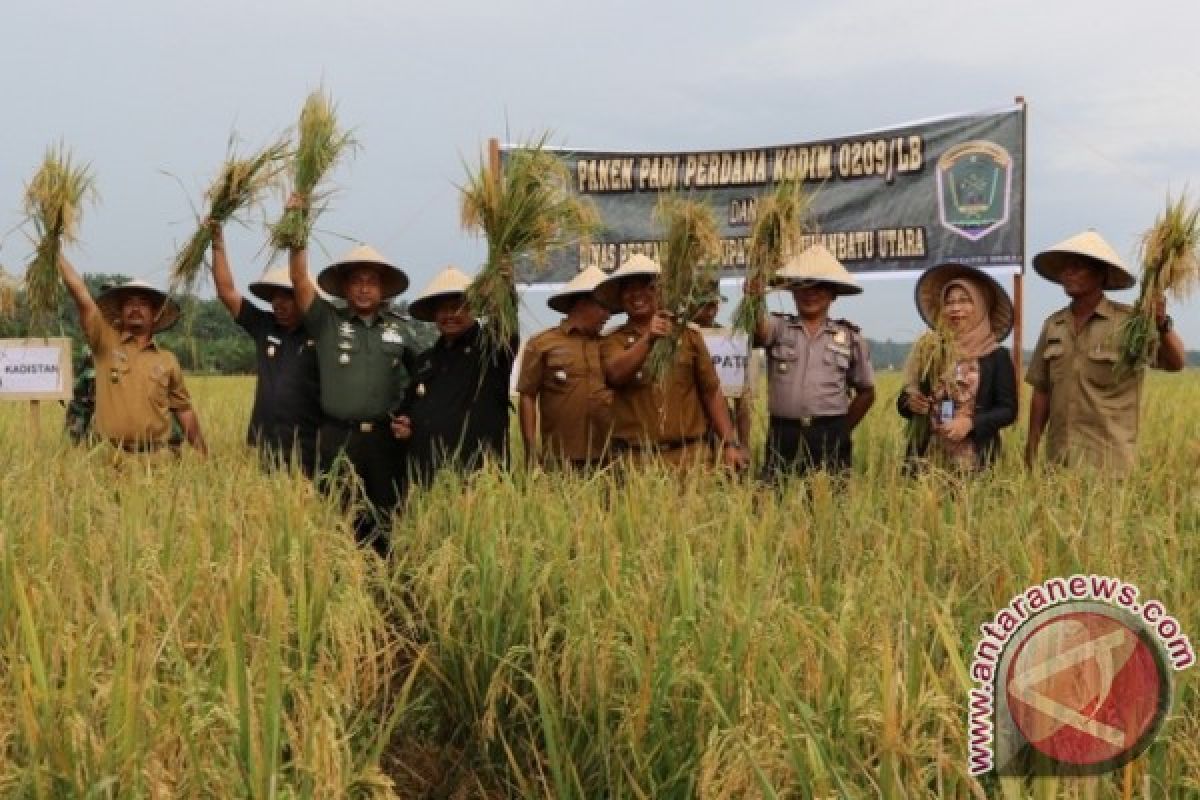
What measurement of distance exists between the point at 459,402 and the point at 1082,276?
2.63m

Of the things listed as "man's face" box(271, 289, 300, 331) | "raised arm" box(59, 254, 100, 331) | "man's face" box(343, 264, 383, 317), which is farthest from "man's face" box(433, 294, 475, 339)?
"raised arm" box(59, 254, 100, 331)

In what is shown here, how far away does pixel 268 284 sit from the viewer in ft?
16.2

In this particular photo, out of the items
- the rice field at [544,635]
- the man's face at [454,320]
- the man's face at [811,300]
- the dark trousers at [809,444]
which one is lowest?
the rice field at [544,635]

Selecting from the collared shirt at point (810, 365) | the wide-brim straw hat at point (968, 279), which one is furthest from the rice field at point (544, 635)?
the wide-brim straw hat at point (968, 279)

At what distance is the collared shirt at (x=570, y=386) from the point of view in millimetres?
4273

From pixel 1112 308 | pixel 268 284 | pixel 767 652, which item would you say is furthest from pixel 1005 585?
pixel 268 284

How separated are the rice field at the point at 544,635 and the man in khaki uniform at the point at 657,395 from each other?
662 mm

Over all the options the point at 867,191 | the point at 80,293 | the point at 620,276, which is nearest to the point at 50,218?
the point at 80,293

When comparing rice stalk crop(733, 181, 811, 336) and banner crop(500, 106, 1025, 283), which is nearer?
rice stalk crop(733, 181, 811, 336)

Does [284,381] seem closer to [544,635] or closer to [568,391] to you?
[568,391]

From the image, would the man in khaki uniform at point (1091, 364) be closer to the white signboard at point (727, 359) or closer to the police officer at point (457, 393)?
the white signboard at point (727, 359)

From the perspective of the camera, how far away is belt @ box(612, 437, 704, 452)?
4.20 meters

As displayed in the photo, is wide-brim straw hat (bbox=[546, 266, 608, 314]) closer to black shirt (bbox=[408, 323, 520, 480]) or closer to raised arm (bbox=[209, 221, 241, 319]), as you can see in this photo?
black shirt (bbox=[408, 323, 520, 480])

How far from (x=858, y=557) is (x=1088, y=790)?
1136 millimetres
